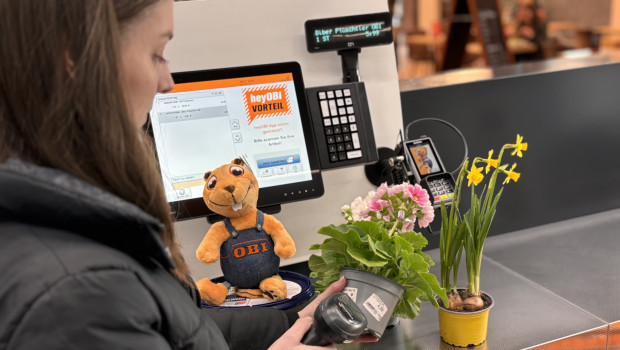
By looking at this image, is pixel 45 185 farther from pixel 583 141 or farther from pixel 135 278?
pixel 583 141

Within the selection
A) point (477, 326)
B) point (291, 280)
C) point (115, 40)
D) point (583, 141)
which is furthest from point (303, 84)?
point (583, 141)

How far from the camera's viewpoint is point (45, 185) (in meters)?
0.58

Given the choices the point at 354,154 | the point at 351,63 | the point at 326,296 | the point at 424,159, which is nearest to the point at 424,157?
the point at 424,159

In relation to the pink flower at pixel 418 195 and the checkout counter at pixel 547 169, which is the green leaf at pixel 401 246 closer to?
the pink flower at pixel 418 195

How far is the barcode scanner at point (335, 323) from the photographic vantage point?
914 mm

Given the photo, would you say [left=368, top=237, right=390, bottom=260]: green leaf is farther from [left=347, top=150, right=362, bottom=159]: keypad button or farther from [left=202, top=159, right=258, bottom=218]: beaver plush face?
[left=347, top=150, right=362, bottom=159]: keypad button

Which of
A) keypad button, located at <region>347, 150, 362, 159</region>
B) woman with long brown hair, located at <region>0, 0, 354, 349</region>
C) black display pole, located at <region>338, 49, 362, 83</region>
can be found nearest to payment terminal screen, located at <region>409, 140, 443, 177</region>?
keypad button, located at <region>347, 150, 362, 159</region>

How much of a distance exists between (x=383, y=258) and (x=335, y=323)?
6.7 inches

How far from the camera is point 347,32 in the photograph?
1497 millimetres

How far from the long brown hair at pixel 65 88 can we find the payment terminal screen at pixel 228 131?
0.65 metres

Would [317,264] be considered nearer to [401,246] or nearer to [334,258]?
[334,258]

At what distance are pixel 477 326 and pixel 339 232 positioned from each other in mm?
304

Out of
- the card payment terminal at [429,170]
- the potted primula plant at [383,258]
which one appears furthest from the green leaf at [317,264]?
the card payment terminal at [429,170]

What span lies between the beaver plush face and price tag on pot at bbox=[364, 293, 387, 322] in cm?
32
